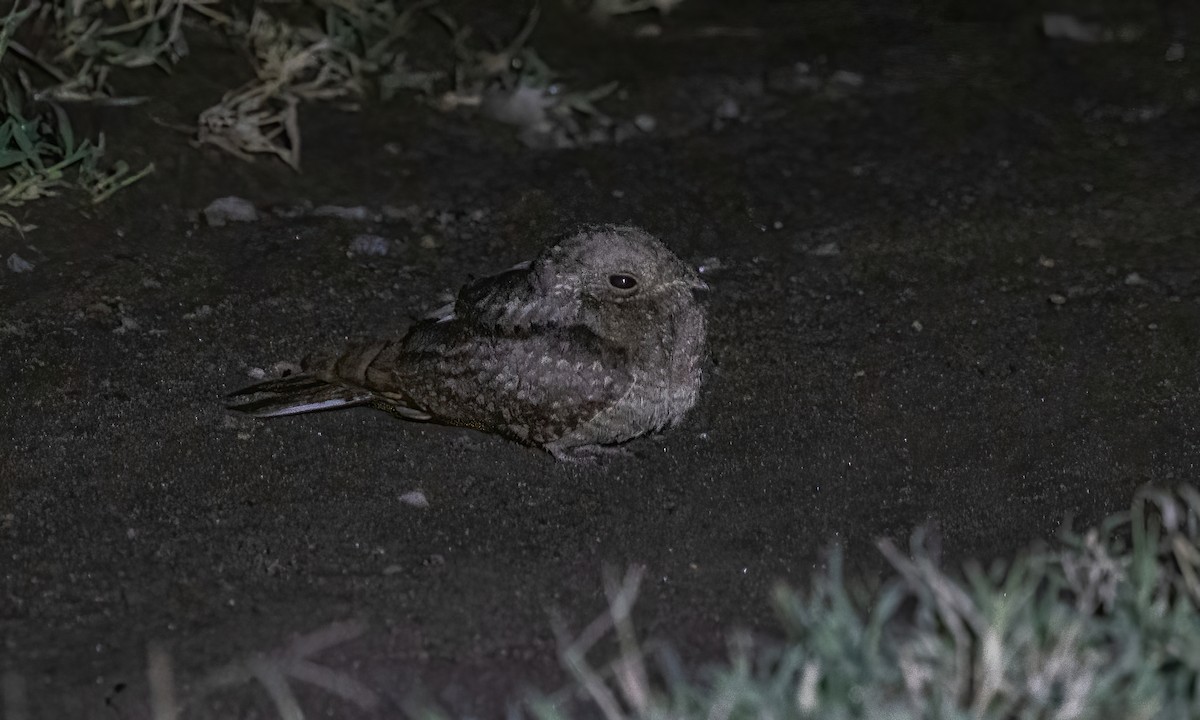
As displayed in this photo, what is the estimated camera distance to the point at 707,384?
4281 millimetres

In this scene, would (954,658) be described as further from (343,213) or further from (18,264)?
(18,264)

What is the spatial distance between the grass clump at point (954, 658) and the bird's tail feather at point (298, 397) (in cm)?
118

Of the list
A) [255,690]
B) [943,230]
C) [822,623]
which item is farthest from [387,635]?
[943,230]

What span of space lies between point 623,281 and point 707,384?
0.48 m

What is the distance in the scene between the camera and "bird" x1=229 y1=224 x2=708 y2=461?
3.91 m

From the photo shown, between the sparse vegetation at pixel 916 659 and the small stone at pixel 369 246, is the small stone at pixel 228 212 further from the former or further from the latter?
the sparse vegetation at pixel 916 659

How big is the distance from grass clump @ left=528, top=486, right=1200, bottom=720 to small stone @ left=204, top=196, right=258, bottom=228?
233cm

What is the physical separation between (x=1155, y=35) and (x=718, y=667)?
4451 mm

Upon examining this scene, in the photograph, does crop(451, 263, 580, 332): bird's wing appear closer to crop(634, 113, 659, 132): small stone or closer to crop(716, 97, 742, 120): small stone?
crop(634, 113, 659, 132): small stone

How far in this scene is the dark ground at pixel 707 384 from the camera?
3.33m

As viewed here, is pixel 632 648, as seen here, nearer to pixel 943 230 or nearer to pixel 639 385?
pixel 639 385

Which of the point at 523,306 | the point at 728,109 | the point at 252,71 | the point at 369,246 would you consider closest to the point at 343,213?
the point at 369,246

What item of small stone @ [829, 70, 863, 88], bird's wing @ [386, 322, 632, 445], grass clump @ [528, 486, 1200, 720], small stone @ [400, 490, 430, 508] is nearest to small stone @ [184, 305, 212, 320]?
bird's wing @ [386, 322, 632, 445]

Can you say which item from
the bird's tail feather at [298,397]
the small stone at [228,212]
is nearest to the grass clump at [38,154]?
the small stone at [228,212]
